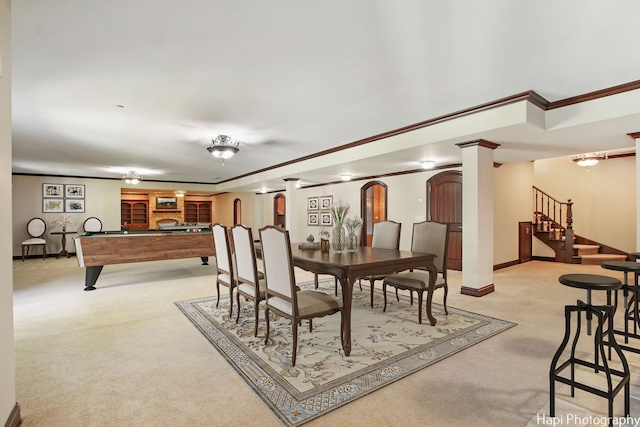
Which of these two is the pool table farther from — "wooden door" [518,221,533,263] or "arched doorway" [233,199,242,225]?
"arched doorway" [233,199,242,225]

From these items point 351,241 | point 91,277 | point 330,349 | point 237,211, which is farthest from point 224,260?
point 237,211

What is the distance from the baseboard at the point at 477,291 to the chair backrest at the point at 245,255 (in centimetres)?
313

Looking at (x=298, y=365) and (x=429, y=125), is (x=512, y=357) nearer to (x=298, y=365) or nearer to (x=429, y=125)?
(x=298, y=365)

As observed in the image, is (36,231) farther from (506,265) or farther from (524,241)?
(524,241)

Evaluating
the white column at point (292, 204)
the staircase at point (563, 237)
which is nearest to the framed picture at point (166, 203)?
the white column at point (292, 204)

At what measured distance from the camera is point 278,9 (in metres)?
2.08

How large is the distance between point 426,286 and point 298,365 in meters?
1.58

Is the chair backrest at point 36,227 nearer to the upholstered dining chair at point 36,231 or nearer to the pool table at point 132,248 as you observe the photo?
the upholstered dining chair at point 36,231

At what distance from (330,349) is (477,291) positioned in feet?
8.93

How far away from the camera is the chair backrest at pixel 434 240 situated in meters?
3.70

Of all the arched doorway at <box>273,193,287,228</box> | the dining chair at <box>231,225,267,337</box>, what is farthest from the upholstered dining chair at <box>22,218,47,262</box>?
the dining chair at <box>231,225,267,337</box>

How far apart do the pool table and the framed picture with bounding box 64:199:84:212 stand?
A: 5388mm

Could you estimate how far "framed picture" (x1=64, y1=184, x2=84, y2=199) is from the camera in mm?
9492

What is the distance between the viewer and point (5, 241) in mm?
1637
